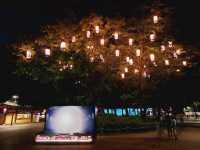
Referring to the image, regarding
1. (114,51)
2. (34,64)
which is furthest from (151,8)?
(34,64)

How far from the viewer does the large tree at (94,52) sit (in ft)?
93.2

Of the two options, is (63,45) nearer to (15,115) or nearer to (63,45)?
(63,45)

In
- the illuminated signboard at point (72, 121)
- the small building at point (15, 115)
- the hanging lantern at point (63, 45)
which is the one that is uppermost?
the hanging lantern at point (63, 45)

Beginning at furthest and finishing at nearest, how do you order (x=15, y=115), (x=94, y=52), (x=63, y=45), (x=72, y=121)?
(x=15, y=115), (x=94, y=52), (x=63, y=45), (x=72, y=121)

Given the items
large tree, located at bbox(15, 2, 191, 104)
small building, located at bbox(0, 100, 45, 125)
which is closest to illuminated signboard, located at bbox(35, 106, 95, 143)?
large tree, located at bbox(15, 2, 191, 104)

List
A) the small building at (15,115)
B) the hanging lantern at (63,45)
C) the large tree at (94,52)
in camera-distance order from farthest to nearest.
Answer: the small building at (15,115)
the large tree at (94,52)
the hanging lantern at (63,45)

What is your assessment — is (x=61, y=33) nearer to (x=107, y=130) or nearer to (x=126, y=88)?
(x=107, y=130)

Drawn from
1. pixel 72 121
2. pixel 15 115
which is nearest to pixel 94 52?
pixel 72 121

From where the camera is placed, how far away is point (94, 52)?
28.6 m

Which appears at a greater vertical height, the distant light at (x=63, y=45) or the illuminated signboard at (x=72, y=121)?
the distant light at (x=63, y=45)

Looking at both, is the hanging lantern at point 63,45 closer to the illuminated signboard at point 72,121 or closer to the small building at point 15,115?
the illuminated signboard at point 72,121

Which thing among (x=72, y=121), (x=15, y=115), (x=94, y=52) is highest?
(x=94, y=52)

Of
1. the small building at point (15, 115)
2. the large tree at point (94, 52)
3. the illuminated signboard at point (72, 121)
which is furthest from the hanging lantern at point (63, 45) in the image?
the small building at point (15, 115)

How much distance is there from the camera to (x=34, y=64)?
30047 millimetres
